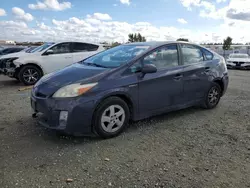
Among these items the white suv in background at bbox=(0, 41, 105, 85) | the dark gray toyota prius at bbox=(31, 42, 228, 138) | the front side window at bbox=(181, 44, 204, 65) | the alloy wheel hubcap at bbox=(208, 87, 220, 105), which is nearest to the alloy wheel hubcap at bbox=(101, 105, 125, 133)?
the dark gray toyota prius at bbox=(31, 42, 228, 138)

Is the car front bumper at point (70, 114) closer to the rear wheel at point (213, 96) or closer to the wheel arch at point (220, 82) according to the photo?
the rear wheel at point (213, 96)

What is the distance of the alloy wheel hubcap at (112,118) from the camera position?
3742mm

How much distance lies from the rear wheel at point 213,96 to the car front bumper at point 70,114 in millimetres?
2898

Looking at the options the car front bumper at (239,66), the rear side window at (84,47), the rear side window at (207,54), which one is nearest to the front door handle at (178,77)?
the rear side window at (207,54)

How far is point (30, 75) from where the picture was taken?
8.74 m

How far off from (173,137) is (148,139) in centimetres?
42

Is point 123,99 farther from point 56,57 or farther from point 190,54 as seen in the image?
point 56,57

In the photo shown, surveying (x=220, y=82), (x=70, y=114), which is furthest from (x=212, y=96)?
(x=70, y=114)

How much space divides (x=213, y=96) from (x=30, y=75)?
6276 mm

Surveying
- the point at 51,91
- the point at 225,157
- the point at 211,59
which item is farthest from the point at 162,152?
the point at 211,59

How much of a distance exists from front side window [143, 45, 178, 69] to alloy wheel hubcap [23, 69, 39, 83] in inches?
228

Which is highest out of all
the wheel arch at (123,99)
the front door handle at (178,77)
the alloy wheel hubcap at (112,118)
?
the front door handle at (178,77)

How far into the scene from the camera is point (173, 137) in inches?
157

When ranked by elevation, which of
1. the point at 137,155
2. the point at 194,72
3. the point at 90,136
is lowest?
the point at 137,155
